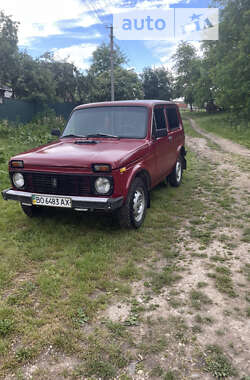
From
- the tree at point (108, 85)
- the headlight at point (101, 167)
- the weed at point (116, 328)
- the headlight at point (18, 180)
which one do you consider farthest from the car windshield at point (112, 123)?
the tree at point (108, 85)

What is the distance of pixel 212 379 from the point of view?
85.3 inches

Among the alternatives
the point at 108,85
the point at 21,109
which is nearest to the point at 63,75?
Answer: the point at 21,109

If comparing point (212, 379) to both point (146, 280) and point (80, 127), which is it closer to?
point (146, 280)

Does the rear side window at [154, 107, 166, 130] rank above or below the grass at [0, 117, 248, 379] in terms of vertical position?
above

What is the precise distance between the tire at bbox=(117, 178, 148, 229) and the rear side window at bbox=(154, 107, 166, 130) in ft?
4.64

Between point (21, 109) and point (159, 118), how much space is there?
45.8 feet

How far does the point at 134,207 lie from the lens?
4.68 meters

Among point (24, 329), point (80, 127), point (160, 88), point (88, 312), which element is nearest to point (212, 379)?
point (88, 312)

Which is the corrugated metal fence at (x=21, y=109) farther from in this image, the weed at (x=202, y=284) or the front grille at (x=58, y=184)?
the weed at (x=202, y=284)

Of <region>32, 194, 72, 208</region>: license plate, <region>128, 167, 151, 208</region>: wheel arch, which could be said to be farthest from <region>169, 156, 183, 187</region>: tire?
<region>32, 194, 72, 208</region>: license plate

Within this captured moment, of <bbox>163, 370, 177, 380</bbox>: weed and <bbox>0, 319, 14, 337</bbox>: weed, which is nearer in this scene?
<bbox>163, 370, 177, 380</bbox>: weed

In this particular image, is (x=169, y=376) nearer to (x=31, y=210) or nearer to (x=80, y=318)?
(x=80, y=318)

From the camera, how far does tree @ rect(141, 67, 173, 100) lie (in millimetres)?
58188

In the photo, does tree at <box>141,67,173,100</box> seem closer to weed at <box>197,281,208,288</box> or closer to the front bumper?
the front bumper
